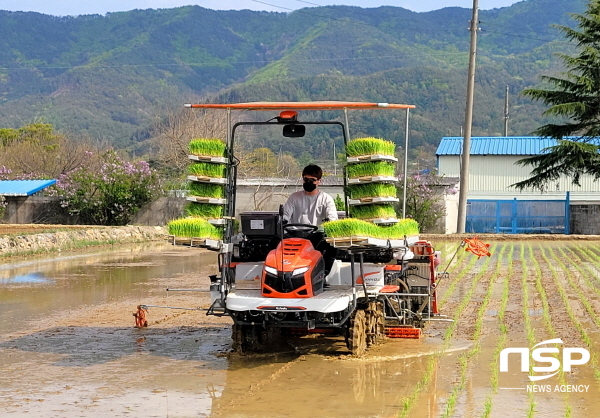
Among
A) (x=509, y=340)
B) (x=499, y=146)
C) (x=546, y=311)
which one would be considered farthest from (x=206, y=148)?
(x=499, y=146)

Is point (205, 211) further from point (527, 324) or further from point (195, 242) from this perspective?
point (527, 324)

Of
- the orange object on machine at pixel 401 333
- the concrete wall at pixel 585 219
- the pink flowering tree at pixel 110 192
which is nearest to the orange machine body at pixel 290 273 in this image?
the orange object on machine at pixel 401 333

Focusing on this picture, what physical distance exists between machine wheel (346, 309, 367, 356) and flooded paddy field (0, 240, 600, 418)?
0.56ft

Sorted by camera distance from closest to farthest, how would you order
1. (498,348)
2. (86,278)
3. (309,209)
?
1. (309,209)
2. (498,348)
3. (86,278)

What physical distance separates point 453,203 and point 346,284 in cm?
3274

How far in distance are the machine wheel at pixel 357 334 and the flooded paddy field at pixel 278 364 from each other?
0.56ft

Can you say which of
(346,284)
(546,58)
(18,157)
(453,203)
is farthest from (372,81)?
(346,284)

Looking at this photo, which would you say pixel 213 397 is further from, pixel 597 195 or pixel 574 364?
pixel 597 195

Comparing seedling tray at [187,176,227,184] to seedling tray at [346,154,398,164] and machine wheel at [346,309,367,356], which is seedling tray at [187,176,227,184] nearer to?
seedling tray at [346,154,398,164]

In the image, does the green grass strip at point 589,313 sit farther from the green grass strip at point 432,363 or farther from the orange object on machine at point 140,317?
the orange object on machine at point 140,317

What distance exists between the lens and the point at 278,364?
36.3ft

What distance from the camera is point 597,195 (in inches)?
2188

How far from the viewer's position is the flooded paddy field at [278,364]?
905 centimetres

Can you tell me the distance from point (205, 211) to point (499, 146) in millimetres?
46730
